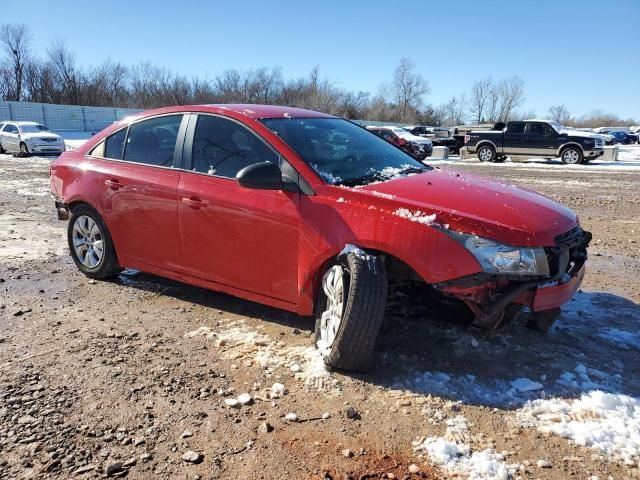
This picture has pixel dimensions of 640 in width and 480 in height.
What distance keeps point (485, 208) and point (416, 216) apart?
448mm

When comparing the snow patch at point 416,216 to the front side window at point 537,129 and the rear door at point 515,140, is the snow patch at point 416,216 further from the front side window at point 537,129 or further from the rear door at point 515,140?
the rear door at point 515,140

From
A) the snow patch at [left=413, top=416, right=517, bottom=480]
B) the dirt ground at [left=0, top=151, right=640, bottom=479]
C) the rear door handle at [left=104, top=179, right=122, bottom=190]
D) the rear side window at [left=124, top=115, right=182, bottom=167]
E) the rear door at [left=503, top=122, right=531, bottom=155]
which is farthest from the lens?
the rear door at [left=503, top=122, right=531, bottom=155]

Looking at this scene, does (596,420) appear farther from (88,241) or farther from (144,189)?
(88,241)

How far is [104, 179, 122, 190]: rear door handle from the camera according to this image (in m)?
4.62

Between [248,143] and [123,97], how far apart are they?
70.4m

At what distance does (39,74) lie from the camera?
60.3 meters

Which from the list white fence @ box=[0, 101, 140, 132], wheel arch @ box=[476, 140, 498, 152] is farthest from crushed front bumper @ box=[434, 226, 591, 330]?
white fence @ box=[0, 101, 140, 132]

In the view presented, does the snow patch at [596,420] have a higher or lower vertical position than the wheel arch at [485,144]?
lower

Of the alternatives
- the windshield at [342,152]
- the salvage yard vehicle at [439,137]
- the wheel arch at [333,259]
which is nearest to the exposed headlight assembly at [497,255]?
the wheel arch at [333,259]

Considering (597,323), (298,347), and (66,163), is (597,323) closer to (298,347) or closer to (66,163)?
(298,347)

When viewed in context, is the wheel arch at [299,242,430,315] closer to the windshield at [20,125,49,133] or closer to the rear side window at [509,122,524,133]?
the rear side window at [509,122,524,133]

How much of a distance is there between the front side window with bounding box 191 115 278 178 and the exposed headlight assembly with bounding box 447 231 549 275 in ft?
4.91

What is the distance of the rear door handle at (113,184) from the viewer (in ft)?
15.2

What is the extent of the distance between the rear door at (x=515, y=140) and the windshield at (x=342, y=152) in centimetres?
2046
